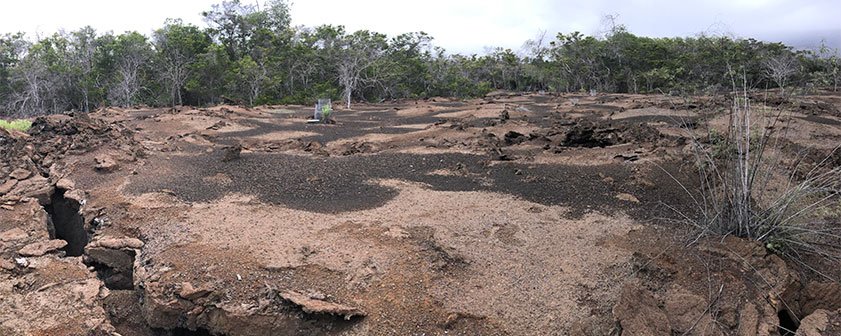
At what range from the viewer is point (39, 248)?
6.51 m

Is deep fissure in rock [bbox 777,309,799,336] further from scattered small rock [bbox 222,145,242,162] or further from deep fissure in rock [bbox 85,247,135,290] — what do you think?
scattered small rock [bbox 222,145,242,162]

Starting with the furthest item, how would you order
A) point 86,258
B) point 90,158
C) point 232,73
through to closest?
point 232,73 < point 90,158 < point 86,258

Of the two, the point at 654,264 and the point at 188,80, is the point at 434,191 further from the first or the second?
the point at 188,80

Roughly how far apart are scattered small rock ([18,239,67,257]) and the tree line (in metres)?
19.7

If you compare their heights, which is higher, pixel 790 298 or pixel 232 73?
pixel 232 73

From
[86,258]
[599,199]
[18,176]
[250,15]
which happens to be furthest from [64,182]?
[250,15]

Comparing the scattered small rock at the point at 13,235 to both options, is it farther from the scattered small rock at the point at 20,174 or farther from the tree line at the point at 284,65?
the tree line at the point at 284,65

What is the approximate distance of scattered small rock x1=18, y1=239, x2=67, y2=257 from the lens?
6.35 metres

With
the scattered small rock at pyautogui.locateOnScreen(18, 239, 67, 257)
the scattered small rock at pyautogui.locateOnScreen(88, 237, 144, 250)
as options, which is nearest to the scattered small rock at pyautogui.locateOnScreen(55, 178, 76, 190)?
the scattered small rock at pyautogui.locateOnScreen(18, 239, 67, 257)

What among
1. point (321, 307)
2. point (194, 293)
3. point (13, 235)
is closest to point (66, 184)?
point (13, 235)

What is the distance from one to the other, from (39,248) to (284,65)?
28.0m

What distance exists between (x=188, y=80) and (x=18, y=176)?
73.4ft

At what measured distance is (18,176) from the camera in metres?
9.34

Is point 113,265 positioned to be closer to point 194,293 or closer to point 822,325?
point 194,293
